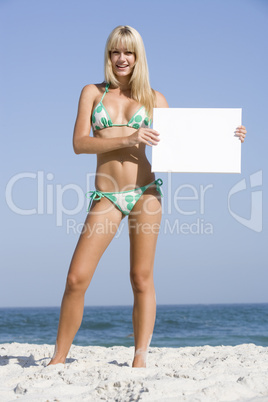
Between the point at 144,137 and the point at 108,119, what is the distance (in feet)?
1.08

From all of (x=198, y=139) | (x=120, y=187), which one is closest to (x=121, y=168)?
(x=120, y=187)

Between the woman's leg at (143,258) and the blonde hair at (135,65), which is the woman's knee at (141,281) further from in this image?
the blonde hair at (135,65)

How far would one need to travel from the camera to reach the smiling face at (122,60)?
10.3 ft

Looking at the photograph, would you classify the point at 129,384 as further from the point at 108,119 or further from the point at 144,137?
the point at 108,119

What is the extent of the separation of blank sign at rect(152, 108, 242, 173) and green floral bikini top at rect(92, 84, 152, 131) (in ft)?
0.55

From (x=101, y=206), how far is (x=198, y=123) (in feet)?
2.55

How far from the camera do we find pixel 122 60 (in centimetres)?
314

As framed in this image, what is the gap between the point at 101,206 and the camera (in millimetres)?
3131

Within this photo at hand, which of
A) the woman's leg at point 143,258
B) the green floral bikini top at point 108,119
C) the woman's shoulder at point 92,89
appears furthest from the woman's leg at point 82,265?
the woman's shoulder at point 92,89

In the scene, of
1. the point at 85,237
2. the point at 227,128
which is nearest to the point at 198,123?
the point at 227,128

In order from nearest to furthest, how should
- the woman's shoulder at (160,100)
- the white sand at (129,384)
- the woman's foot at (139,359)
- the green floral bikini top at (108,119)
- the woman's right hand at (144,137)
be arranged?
the white sand at (129,384), the woman's right hand at (144,137), the woman's foot at (139,359), the green floral bikini top at (108,119), the woman's shoulder at (160,100)

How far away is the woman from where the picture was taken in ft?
10.0

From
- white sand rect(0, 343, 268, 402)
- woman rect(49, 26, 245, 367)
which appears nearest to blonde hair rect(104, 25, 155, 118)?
woman rect(49, 26, 245, 367)

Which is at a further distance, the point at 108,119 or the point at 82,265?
the point at 108,119
